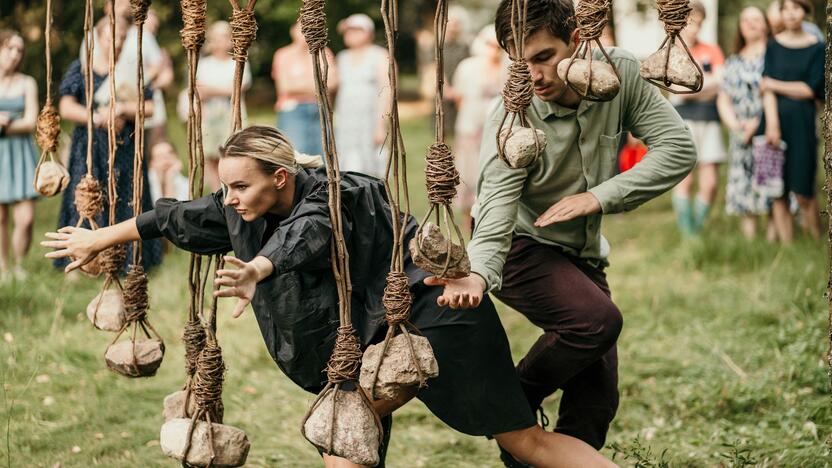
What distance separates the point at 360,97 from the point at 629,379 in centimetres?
534

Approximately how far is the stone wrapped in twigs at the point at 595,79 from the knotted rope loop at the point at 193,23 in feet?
3.82

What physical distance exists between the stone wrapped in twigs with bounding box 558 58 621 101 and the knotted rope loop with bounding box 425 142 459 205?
391 mm

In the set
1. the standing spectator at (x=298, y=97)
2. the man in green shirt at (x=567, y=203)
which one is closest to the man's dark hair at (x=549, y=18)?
the man in green shirt at (x=567, y=203)

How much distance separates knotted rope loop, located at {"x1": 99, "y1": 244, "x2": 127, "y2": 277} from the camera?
3.33m

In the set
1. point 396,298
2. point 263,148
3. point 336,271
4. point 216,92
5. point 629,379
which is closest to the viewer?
point 396,298

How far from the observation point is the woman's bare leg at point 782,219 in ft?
26.0

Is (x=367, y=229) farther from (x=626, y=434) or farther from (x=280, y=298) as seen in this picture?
(x=626, y=434)

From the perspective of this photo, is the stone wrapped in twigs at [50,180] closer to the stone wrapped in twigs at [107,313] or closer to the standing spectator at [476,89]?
the stone wrapped in twigs at [107,313]

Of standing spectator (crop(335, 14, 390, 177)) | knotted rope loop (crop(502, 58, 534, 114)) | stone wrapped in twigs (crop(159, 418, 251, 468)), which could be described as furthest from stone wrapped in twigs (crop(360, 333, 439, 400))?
standing spectator (crop(335, 14, 390, 177))

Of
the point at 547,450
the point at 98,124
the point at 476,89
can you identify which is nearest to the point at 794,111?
the point at 476,89

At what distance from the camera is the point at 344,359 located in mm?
2830

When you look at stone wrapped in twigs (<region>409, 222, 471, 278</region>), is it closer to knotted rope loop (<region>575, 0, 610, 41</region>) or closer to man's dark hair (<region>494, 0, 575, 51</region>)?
knotted rope loop (<region>575, 0, 610, 41</region>)

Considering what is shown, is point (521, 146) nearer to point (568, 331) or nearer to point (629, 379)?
point (568, 331)

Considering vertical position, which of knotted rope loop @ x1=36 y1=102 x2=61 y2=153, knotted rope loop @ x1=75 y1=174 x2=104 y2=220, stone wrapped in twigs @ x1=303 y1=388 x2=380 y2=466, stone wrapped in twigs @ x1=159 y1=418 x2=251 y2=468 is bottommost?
stone wrapped in twigs @ x1=159 y1=418 x2=251 y2=468
